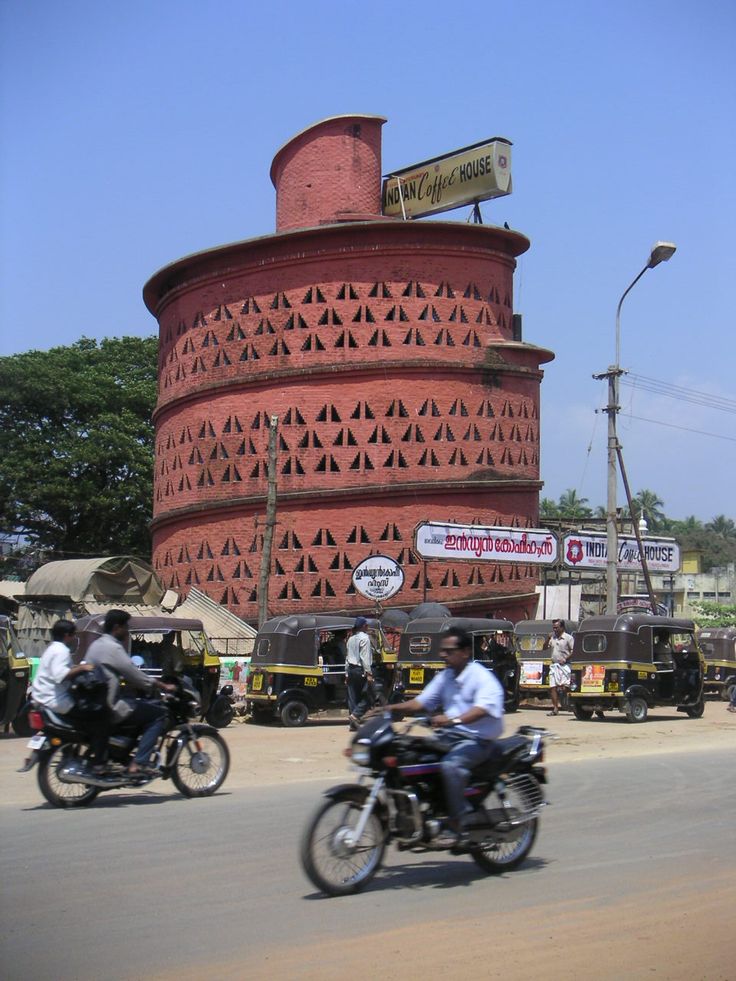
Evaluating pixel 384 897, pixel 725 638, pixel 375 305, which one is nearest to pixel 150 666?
pixel 384 897

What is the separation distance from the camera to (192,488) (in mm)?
41719

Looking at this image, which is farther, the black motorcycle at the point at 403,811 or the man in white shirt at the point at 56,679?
the man in white shirt at the point at 56,679

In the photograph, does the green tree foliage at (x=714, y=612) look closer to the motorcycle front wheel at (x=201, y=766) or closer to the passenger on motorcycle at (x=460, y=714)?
the motorcycle front wheel at (x=201, y=766)

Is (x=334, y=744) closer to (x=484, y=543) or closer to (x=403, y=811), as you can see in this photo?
(x=403, y=811)

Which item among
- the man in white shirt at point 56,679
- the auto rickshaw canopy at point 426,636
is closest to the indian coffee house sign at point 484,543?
the auto rickshaw canopy at point 426,636

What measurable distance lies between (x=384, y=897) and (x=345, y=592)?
31.1 metres

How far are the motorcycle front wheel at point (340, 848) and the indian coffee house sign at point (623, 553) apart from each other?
28.8m

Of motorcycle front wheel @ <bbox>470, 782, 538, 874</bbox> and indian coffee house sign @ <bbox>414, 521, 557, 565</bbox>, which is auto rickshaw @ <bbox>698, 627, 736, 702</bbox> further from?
motorcycle front wheel @ <bbox>470, 782, 538, 874</bbox>

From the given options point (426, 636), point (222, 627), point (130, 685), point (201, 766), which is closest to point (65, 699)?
point (130, 685)

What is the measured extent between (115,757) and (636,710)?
45.1ft

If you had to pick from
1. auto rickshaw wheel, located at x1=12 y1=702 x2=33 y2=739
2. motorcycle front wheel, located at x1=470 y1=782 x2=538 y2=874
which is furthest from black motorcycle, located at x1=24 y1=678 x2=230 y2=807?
auto rickshaw wheel, located at x1=12 y1=702 x2=33 y2=739

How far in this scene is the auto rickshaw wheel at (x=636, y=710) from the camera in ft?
73.1

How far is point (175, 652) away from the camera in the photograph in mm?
21766

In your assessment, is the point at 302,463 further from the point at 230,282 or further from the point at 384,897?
the point at 384,897
